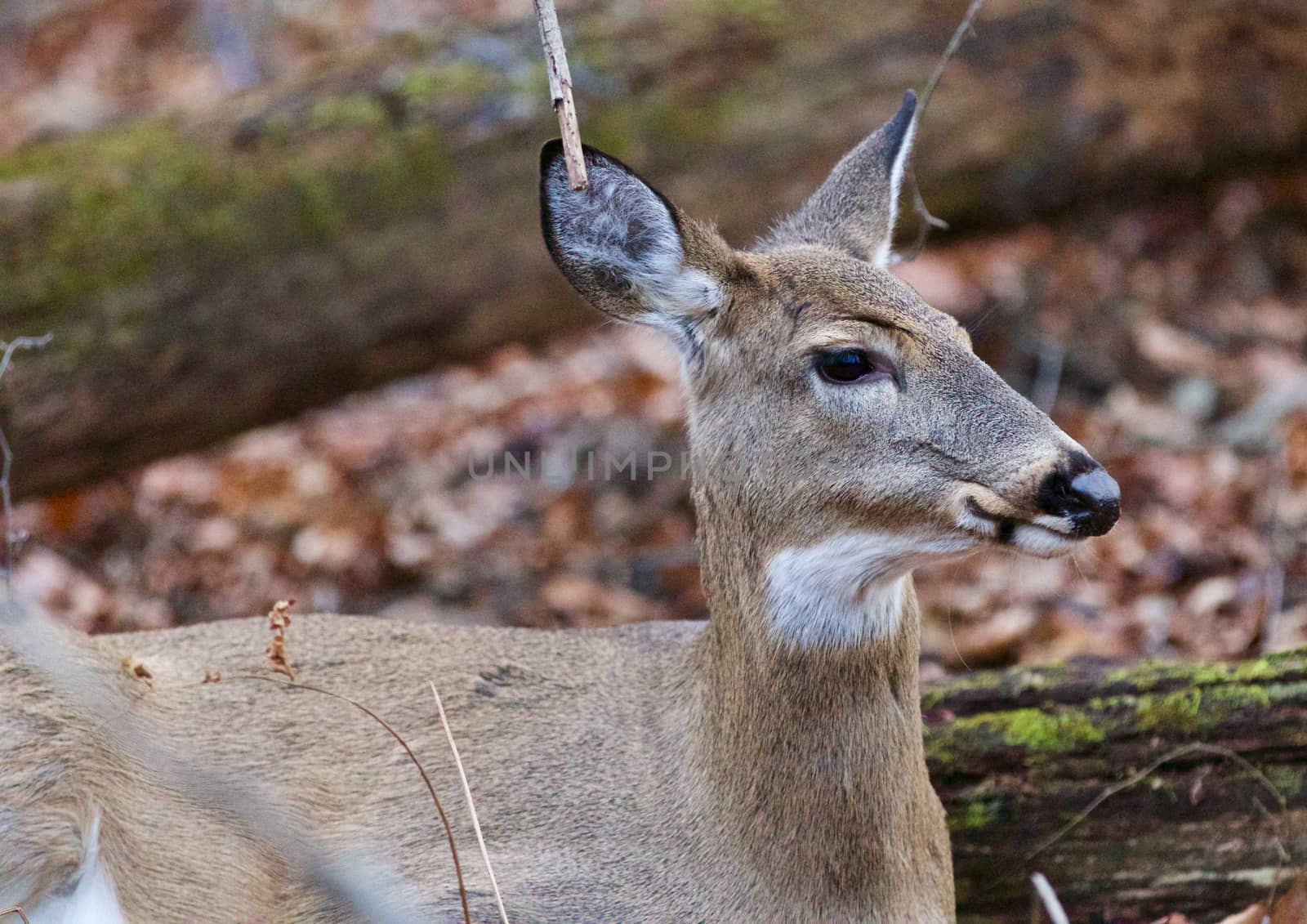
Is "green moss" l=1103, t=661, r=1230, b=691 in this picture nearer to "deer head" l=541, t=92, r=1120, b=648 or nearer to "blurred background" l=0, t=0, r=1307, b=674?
"blurred background" l=0, t=0, r=1307, b=674

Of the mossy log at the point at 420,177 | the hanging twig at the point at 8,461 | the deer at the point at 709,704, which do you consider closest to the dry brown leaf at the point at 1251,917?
the deer at the point at 709,704

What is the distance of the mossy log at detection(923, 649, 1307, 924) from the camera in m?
4.48

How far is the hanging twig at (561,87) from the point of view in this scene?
3.42 m

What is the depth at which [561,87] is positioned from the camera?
3434mm

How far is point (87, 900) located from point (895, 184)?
3.13m

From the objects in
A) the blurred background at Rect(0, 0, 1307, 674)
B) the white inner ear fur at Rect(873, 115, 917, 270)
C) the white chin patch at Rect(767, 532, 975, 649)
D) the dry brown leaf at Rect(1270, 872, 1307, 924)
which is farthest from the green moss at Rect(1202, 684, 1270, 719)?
the white inner ear fur at Rect(873, 115, 917, 270)

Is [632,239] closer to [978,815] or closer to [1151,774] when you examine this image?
[978,815]

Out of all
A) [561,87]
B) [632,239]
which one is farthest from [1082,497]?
[561,87]

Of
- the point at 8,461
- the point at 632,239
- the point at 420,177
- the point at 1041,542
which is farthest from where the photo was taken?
the point at 420,177

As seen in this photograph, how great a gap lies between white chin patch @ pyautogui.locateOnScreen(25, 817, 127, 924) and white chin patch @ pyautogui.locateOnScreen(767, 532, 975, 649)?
193cm

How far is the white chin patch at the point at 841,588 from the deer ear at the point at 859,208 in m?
1.16

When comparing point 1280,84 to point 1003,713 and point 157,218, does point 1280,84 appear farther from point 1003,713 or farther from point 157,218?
point 157,218

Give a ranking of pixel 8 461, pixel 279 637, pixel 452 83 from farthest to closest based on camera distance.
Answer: pixel 452 83 → pixel 8 461 → pixel 279 637

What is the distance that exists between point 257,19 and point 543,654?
9.49 m
